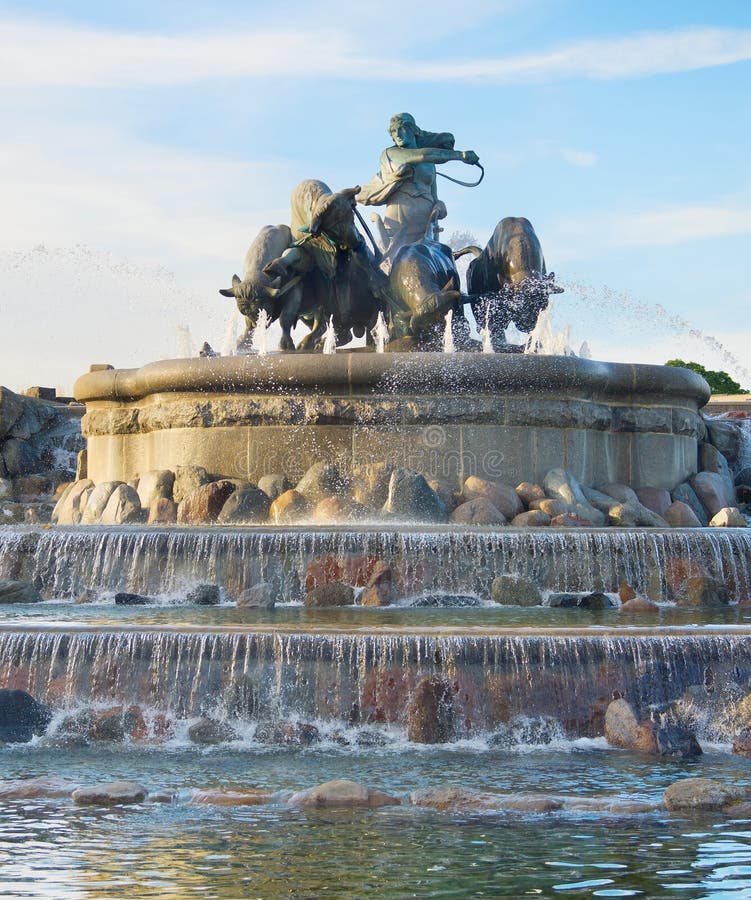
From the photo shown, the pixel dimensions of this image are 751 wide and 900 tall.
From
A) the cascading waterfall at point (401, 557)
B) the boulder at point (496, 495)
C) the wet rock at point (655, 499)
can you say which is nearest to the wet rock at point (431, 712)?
the cascading waterfall at point (401, 557)

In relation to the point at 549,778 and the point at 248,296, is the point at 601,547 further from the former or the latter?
the point at 248,296

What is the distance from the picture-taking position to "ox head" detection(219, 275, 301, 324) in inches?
790

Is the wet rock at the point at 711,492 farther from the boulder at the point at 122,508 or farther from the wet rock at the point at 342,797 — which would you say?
the wet rock at the point at 342,797

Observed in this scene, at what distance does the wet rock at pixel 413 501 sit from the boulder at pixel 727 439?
627cm

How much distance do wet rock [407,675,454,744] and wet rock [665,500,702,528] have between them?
9.10 meters

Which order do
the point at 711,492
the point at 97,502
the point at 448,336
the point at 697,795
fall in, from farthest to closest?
the point at 448,336
the point at 711,492
the point at 97,502
the point at 697,795

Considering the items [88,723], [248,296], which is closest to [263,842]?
[88,723]

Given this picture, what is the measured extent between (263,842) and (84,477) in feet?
50.2

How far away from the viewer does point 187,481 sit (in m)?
17.7

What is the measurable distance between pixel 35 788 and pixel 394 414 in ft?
34.7

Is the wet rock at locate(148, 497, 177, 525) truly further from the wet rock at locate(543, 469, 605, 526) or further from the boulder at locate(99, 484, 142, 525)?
the wet rock at locate(543, 469, 605, 526)

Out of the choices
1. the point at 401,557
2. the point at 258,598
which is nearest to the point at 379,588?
the point at 401,557

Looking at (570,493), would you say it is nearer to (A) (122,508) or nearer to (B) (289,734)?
(A) (122,508)

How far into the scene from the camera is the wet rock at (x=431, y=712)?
879 centimetres
